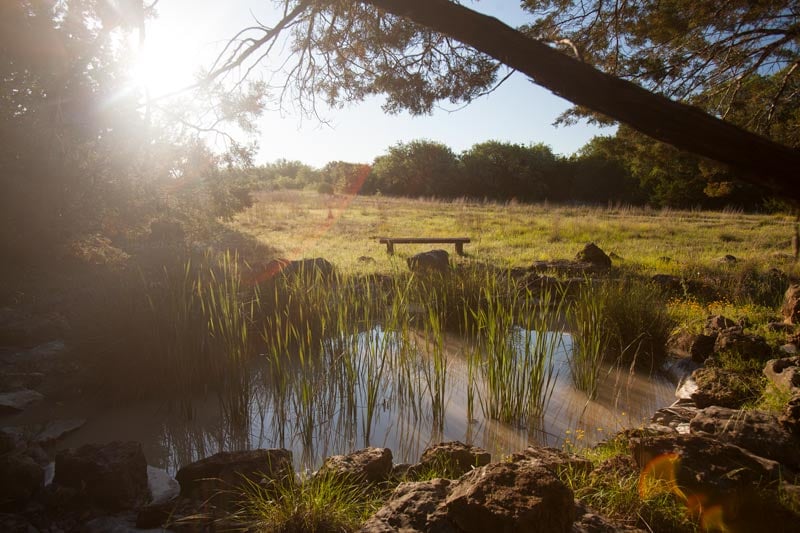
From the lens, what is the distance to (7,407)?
3.40 metres

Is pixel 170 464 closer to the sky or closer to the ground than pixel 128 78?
Result: closer to the ground

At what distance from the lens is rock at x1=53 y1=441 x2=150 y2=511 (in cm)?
222

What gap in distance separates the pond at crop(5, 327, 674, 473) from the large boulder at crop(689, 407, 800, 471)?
23.1 inches

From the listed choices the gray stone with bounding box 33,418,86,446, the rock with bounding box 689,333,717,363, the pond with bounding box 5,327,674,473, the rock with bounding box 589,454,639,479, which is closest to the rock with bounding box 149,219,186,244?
the pond with bounding box 5,327,674,473

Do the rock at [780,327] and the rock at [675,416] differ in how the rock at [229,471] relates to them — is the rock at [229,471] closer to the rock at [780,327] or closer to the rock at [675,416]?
the rock at [675,416]

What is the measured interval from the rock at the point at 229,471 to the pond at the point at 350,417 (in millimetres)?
364

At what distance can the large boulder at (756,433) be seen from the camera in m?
2.32

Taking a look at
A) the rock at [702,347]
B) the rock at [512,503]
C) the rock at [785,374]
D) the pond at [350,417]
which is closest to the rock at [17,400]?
the pond at [350,417]

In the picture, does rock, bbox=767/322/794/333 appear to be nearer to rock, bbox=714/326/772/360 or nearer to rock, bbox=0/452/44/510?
rock, bbox=714/326/772/360

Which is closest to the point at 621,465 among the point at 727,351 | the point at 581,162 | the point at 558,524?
the point at 558,524

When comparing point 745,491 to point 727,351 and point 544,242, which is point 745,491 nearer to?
point 727,351

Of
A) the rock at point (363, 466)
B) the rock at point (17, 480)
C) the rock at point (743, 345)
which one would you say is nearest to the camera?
the rock at point (17, 480)

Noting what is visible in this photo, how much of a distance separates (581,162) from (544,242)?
22.4 metres

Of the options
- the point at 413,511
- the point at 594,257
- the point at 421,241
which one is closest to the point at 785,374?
the point at 413,511
